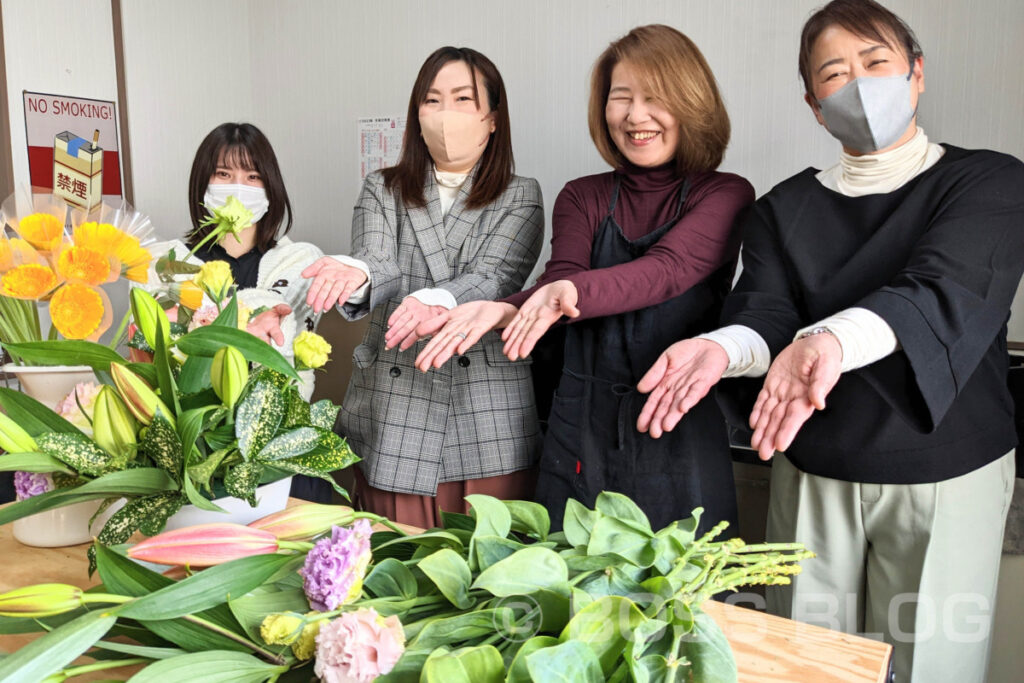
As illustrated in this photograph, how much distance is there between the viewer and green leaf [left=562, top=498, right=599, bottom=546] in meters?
0.66

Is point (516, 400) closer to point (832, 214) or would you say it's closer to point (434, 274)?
point (434, 274)

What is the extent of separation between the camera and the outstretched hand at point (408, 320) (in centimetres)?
130

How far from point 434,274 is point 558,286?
38 cm

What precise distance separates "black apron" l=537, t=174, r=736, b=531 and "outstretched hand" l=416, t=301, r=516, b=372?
19 cm

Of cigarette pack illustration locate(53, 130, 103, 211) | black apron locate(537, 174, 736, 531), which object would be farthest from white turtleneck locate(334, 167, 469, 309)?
cigarette pack illustration locate(53, 130, 103, 211)

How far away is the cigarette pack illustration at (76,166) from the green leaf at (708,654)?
7.46 ft

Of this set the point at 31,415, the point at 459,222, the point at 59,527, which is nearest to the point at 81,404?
the point at 31,415

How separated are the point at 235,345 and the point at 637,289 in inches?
28.1

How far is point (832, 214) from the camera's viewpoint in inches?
47.7

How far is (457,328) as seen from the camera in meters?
1.28

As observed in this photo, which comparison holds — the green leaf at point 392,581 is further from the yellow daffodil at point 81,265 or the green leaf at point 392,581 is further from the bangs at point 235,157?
the bangs at point 235,157

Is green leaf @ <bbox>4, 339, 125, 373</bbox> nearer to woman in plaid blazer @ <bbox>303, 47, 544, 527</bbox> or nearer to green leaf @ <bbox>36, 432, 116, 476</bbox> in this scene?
green leaf @ <bbox>36, 432, 116, 476</bbox>

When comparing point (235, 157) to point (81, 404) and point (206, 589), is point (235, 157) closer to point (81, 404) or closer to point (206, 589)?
point (81, 404)

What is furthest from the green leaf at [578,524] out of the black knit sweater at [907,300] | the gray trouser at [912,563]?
the gray trouser at [912,563]
